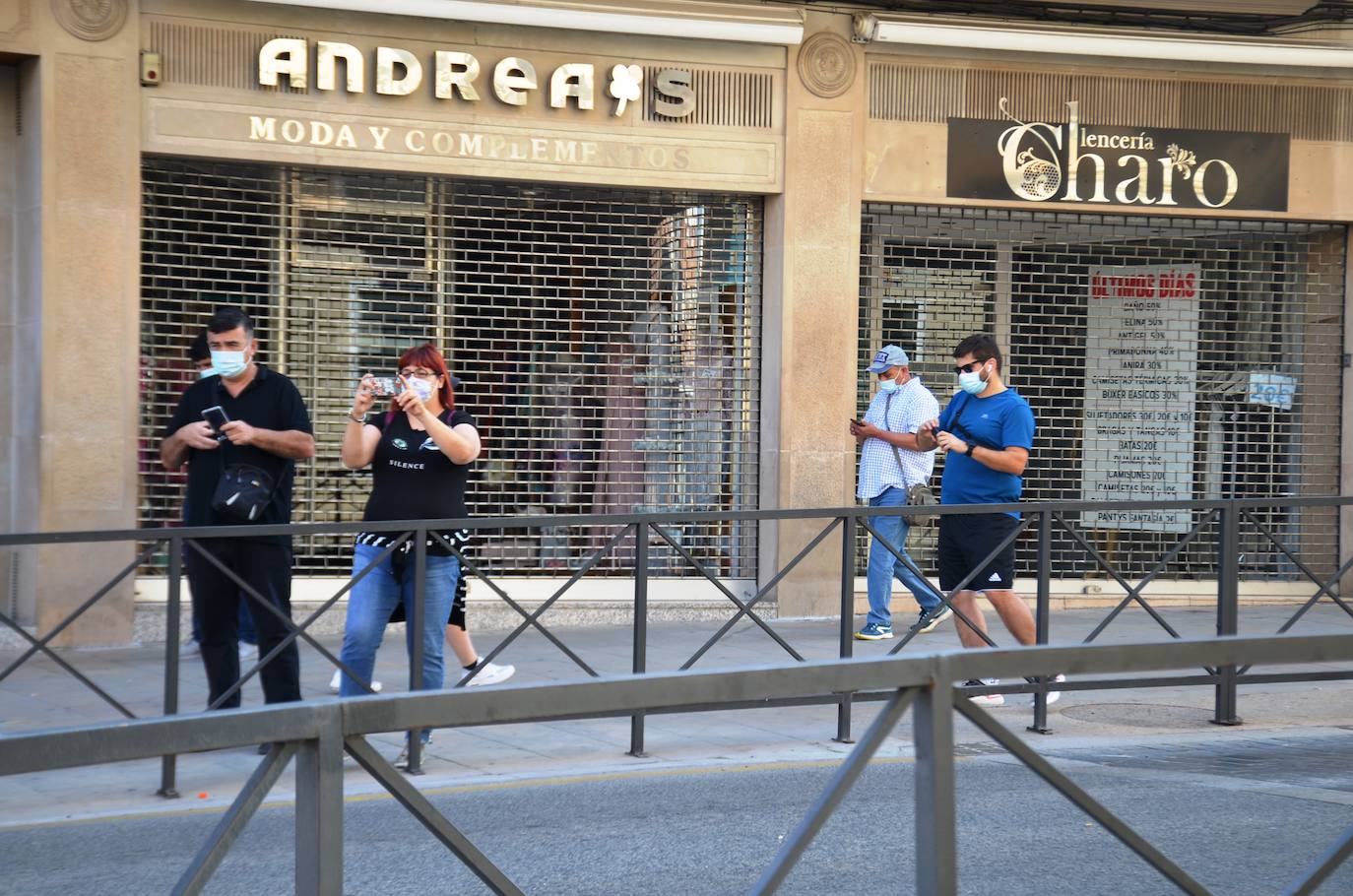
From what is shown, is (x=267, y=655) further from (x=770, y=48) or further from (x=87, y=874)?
(x=770, y=48)

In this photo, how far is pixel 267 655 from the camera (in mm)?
6457

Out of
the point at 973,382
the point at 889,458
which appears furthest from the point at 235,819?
the point at 889,458

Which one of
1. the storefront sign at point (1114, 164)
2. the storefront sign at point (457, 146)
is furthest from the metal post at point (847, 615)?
the storefront sign at point (1114, 164)

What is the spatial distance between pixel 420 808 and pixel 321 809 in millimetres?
181

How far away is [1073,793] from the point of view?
287cm

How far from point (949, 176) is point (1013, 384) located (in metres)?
1.77

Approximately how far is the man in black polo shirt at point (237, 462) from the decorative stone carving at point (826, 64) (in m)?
5.82

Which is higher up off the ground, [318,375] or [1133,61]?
[1133,61]

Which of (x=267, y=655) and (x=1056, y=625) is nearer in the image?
(x=267, y=655)

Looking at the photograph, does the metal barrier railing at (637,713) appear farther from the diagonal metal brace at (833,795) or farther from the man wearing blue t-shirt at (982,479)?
the man wearing blue t-shirt at (982,479)

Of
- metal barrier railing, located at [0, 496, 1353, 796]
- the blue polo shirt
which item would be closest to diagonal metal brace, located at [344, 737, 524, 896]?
metal barrier railing, located at [0, 496, 1353, 796]

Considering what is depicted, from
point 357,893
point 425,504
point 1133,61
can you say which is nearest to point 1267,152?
point 1133,61

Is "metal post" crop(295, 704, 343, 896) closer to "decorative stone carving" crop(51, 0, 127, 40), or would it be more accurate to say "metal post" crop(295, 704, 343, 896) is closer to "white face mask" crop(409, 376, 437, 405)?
"white face mask" crop(409, 376, 437, 405)

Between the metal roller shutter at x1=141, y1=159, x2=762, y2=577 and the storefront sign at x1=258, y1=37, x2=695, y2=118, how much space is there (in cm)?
66
